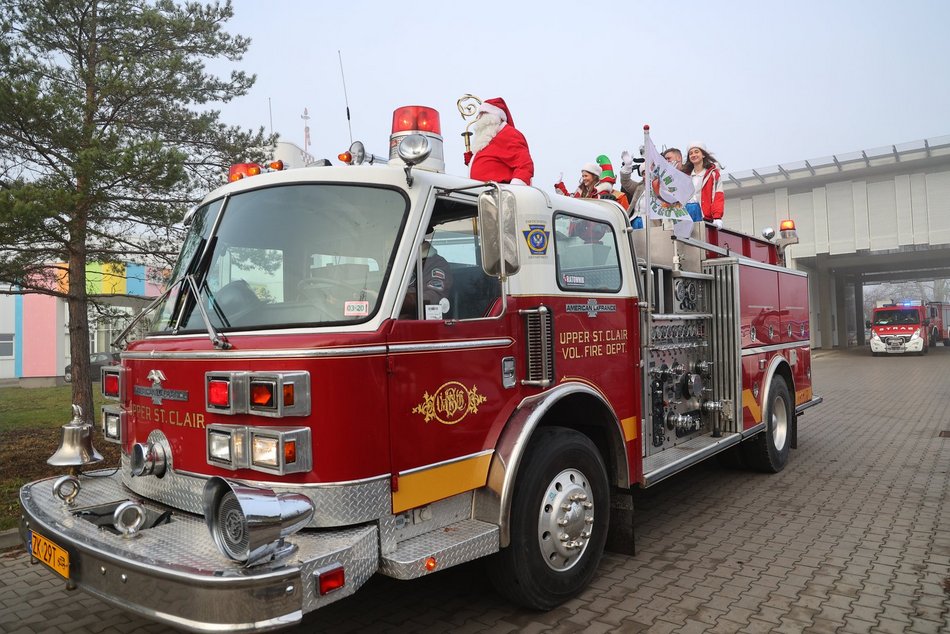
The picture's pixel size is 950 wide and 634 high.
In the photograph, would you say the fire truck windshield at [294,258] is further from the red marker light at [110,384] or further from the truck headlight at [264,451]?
the red marker light at [110,384]

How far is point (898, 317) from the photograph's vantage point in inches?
1158

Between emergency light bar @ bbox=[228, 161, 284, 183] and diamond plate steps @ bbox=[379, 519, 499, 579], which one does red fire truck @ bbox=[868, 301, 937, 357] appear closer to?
diamond plate steps @ bbox=[379, 519, 499, 579]

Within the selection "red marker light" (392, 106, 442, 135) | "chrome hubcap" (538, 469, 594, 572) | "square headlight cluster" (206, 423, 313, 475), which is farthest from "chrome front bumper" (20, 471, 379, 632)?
"red marker light" (392, 106, 442, 135)

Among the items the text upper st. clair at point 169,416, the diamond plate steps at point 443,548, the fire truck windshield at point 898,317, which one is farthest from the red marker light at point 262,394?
the fire truck windshield at point 898,317

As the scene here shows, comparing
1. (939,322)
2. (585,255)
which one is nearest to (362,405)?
(585,255)

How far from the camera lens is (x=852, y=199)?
2609 centimetres

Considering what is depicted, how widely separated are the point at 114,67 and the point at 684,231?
647 centimetres

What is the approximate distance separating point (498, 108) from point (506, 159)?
475 millimetres

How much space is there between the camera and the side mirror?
126 inches

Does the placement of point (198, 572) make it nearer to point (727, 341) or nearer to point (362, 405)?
point (362, 405)

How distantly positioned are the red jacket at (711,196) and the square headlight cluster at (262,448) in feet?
17.2

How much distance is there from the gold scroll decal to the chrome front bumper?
22.6 inches

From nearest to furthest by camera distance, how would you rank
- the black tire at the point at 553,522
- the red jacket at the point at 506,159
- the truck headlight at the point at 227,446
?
the truck headlight at the point at 227,446
the black tire at the point at 553,522
the red jacket at the point at 506,159

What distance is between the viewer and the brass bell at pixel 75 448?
3.77 meters
